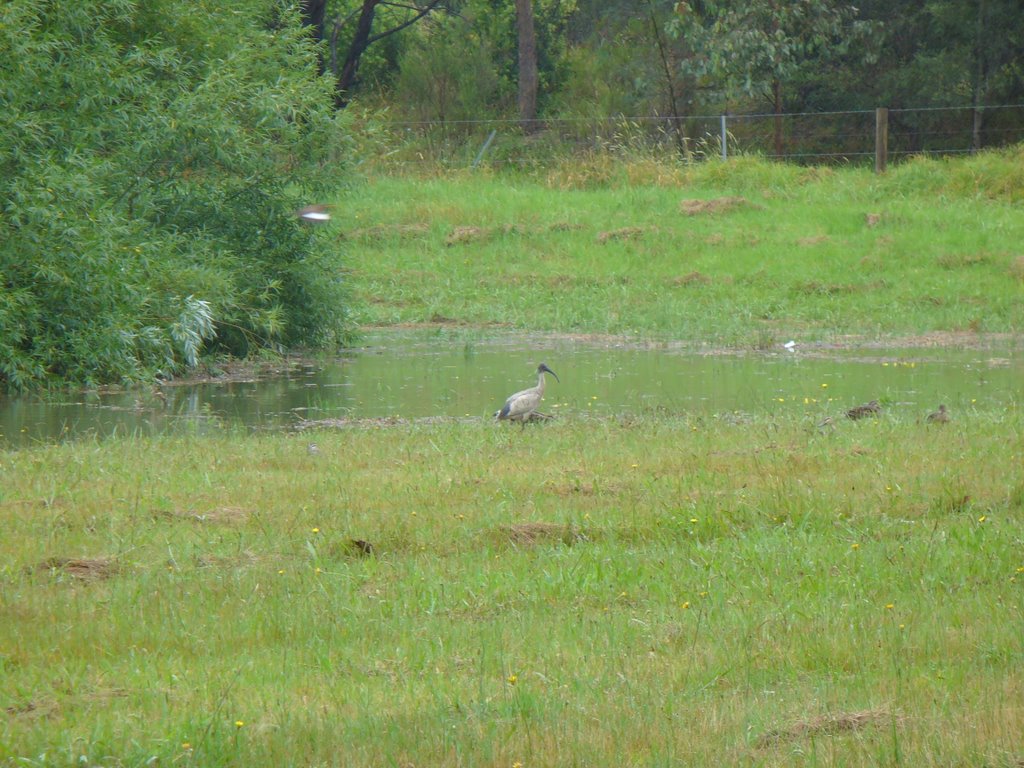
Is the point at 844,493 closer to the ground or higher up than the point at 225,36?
closer to the ground

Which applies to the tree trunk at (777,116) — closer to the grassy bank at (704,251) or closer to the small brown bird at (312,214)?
the grassy bank at (704,251)

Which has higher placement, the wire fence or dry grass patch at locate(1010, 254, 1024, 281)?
the wire fence

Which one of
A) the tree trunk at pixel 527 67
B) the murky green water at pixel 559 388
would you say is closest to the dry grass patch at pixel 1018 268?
the murky green water at pixel 559 388

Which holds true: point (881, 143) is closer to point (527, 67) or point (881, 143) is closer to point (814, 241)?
point (814, 241)

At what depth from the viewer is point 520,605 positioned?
656 centimetres

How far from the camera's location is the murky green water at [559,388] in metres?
13.6

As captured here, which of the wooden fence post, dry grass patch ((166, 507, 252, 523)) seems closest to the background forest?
dry grass patch ((166, 507, 252, 523))

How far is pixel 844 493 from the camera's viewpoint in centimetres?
875

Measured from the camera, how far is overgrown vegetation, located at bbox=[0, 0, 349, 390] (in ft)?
49.6

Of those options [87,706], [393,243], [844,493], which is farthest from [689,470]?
[393,243]

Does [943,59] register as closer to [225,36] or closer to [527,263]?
[527,263]

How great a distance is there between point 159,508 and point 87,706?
3498 mm

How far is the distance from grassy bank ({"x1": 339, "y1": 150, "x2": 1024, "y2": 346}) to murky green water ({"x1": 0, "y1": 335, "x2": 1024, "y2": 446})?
2.19m

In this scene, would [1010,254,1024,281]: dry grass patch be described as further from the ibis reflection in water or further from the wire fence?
the ibis reflection in water
